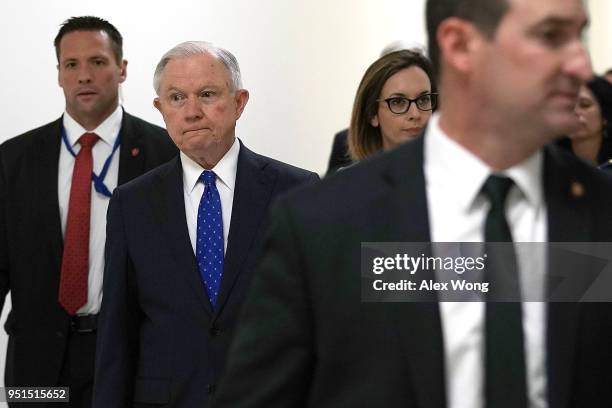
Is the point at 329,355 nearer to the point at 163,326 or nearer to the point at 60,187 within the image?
the point at 163,326

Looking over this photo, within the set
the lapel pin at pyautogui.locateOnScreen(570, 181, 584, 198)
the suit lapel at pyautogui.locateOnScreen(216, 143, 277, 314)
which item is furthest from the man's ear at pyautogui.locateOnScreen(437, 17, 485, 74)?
the suit lapel at pyautogui.locateOnScreen(216, 143, 277, 314)

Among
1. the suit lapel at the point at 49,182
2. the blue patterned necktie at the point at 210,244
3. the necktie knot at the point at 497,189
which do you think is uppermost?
the suit lapel at the point at 49,182

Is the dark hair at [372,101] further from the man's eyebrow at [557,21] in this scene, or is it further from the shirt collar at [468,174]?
the man's eyebrow at [557,21]

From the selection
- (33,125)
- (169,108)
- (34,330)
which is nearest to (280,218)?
(169,108)

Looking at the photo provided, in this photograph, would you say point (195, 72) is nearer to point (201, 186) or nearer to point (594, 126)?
point (201, 186)

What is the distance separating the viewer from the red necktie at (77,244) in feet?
14.0

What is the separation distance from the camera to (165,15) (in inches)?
250

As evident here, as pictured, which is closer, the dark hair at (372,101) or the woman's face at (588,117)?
the dark hair at (372,101)

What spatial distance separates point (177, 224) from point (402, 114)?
3.06 feet

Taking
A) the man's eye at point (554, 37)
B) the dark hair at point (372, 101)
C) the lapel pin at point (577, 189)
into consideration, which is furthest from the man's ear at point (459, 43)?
the dark hair at point (372, 101)

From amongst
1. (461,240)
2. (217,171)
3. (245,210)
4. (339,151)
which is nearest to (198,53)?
(217,171)

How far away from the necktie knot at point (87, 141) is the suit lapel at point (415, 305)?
2.76m

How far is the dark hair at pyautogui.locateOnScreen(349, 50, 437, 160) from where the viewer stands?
397cm

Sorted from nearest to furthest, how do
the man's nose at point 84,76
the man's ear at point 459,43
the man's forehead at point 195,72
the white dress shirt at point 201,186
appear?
the man's ear at point 459,43, the white dress shirt at point 201,186, the man's forehead at point 195,72, the man's nose at point 84,76
